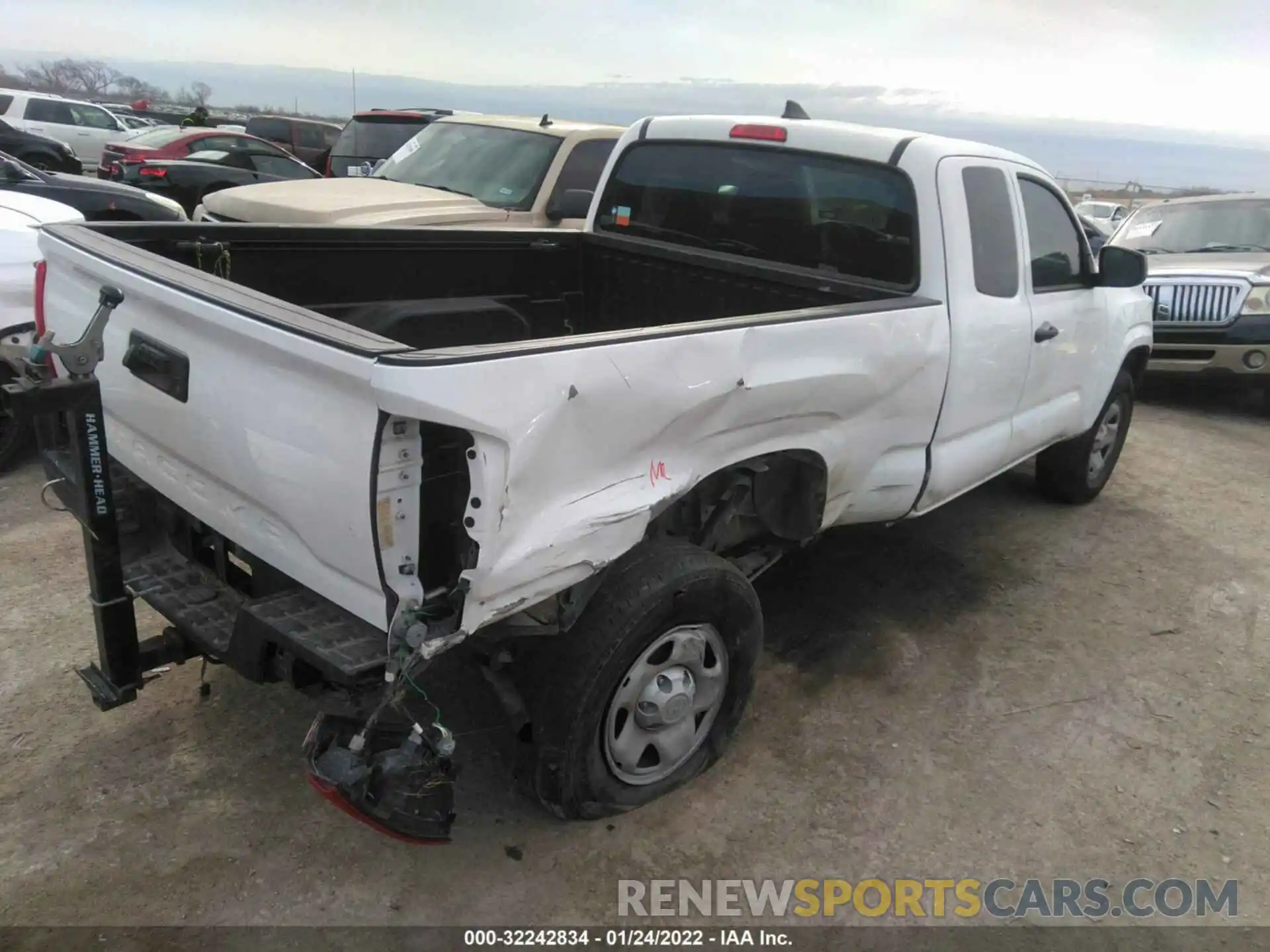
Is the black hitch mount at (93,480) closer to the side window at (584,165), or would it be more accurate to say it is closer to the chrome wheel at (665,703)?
the chrome wheel at (665,703)

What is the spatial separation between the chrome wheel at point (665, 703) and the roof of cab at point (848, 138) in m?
2.09

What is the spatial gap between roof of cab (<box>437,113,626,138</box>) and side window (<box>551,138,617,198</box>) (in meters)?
0.15

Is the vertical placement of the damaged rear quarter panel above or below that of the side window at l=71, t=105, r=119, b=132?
below

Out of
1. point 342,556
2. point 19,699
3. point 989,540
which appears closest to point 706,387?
point 342,556

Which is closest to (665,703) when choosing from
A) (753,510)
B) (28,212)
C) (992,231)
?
(753,510)

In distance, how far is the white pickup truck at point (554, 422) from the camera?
229 centimetres

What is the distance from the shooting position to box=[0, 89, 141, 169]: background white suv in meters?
20.7

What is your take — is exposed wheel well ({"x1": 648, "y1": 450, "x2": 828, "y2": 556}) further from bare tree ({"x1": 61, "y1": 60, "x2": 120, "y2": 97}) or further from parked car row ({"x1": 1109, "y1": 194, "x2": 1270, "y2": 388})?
bare tree ({"x1": 61, "y1": 60, "x2": 120, "y2": 97})

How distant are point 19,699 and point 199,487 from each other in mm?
1352

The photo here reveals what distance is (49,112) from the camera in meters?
21.2

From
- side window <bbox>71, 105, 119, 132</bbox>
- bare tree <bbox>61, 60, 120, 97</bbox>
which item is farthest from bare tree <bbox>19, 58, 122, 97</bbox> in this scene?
side window <bbox>71, 105, 119, 132</bbox>

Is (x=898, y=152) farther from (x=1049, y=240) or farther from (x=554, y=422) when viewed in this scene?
(x=554, y=422)

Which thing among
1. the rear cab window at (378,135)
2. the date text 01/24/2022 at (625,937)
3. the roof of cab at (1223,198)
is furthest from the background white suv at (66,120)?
the date text 01/24/2022 at (625,937)

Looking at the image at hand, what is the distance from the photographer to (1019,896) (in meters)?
2.95
